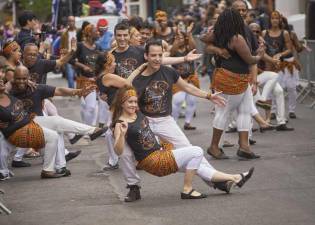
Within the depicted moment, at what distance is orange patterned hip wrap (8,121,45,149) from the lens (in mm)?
11320

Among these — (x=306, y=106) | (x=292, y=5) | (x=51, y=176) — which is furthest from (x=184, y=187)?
(x=292, y=5)

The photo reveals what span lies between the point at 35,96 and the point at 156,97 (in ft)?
6.83

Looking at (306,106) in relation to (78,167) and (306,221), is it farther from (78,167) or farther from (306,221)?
(306,221)

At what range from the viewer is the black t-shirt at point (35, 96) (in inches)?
461

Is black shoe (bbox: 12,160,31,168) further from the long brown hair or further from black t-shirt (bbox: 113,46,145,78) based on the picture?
the long brown hair

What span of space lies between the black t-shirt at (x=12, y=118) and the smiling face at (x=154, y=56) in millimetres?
1976

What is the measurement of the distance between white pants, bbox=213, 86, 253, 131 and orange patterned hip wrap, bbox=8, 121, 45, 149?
2.30 meters

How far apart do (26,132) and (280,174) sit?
302 cm

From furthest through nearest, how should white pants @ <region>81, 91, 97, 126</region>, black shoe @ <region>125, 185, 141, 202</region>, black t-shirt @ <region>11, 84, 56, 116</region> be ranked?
1. white pants @ <region>81, 91, 97, 126</region>
2. black t-shirt @ <region>11, 84, 56, 116</region>
3. black shoe @ <region>125, 185, 141, 202</region>

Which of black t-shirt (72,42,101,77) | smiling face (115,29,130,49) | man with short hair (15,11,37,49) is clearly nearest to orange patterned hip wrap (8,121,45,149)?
smiling face (115,29,130,49)

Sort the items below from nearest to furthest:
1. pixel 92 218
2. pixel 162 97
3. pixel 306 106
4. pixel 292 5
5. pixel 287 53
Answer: pixel 92 218, pixel 162 97, pixel 287 53, pixel 306 106, pixel 292 5

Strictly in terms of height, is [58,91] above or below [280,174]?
above

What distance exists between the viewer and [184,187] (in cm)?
961

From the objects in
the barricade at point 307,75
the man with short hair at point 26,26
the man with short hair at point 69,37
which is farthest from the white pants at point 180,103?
the man with short hair at point 69,37
